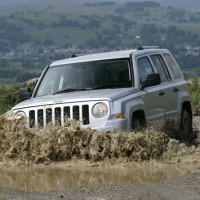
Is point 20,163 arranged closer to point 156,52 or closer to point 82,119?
point 82,119

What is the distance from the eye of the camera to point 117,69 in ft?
46.1

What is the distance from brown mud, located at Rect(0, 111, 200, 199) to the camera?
11.6 m

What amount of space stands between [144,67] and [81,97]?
1.93 metres

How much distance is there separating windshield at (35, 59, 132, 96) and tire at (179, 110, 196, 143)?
1.88 metres

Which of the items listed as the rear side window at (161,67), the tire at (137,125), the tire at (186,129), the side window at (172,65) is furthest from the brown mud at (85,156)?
the side window at (172,65)

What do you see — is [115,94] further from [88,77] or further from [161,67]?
[161,67]

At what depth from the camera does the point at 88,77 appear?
45.6ft

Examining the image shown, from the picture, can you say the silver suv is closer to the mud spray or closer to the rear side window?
the rear side window

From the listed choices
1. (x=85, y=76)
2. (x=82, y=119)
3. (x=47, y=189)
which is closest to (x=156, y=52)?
(x=85, y=76)

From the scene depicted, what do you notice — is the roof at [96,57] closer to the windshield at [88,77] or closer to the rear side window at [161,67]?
the windshield at [88,77]

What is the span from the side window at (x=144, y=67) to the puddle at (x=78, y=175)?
2140 mm

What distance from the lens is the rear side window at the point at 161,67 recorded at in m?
15.1

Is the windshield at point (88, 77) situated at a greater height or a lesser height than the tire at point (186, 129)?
greater

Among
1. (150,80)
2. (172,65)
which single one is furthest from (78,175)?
(172,65)
